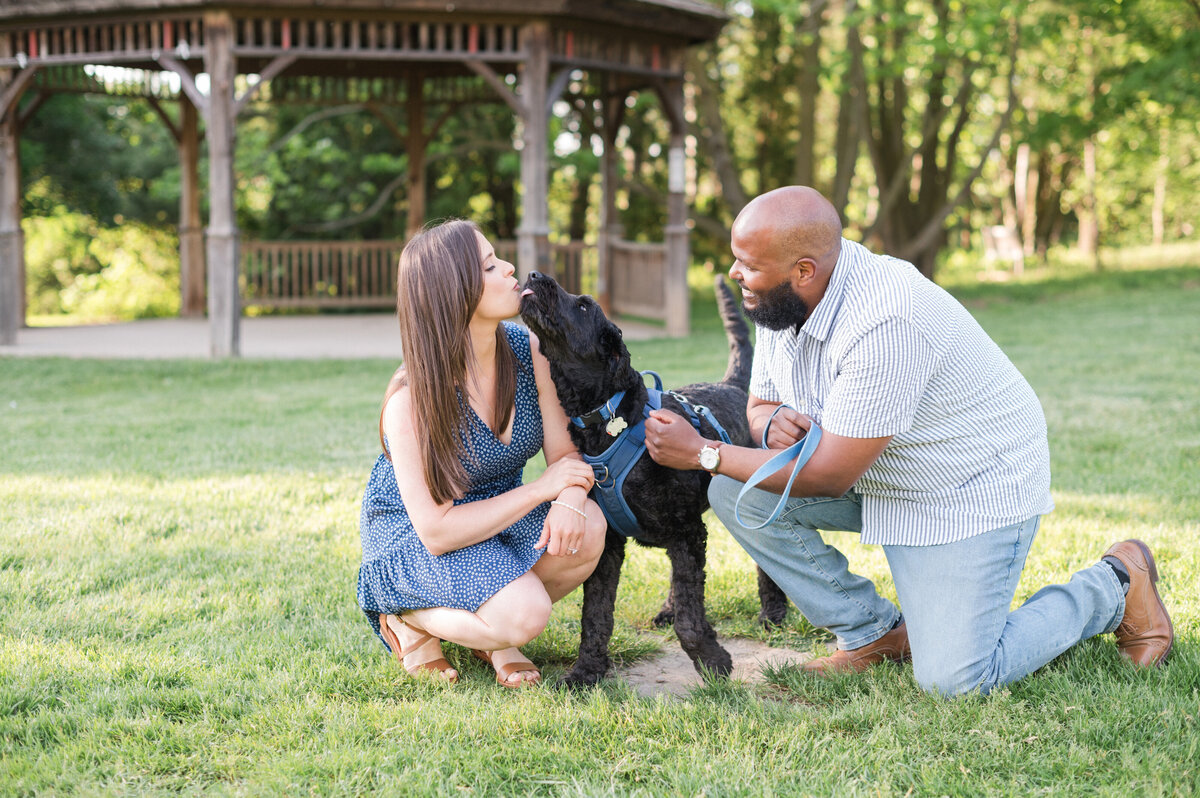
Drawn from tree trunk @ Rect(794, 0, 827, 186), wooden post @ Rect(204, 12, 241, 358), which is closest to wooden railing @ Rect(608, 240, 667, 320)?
tree trunk @ Rect(794, 0, 827, 186)

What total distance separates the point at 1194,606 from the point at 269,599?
3.43 meters

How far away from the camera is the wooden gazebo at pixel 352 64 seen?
10.8m

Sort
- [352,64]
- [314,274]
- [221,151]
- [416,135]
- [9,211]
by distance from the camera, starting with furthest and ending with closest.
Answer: [314,274] → [416,135] → [352,64] → [9,211] → [221,151]

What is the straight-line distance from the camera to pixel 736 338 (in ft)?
13.0

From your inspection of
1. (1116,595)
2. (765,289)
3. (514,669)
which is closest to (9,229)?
(514,669)

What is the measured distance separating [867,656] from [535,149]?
894cm

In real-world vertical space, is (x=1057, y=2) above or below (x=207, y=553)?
above

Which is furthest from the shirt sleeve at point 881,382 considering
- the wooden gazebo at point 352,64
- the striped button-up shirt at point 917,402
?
the wooden gazebo at point 352,64

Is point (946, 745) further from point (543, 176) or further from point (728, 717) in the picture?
point (543, 176)

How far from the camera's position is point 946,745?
107 inches

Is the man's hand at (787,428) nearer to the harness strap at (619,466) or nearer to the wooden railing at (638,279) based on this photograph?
the harness strap at (619,466)

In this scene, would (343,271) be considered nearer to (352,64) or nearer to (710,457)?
(352,64)

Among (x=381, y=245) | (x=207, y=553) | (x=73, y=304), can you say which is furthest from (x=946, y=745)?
(x=73, y=304)

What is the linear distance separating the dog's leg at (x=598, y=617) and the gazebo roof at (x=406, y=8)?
8.70 meters
